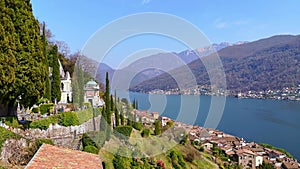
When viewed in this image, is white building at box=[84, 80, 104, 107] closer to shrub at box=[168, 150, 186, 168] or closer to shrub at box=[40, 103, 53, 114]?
shrub at box=[168, 150, 186, 168]

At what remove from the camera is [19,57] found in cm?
827

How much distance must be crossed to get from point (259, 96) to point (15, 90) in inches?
4388

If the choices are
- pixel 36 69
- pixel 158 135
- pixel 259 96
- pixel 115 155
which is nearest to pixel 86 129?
pixel 115 155

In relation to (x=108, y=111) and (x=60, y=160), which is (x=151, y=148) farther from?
(x=60, y=160)

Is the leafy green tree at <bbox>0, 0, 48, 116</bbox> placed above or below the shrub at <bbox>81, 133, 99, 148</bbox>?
above

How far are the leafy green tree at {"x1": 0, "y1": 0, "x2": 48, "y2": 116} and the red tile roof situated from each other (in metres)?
2.35

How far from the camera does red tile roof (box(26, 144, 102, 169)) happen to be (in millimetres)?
5730

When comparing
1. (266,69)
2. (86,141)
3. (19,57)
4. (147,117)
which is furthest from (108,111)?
(266,69)

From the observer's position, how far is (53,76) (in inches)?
685

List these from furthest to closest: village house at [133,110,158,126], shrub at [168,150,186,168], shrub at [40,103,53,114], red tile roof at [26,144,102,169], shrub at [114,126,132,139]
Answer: village house at [133,110,158,126]
shrub at [168,150,186,168]
shrub at [114,126,132,139]
shrub at [40,103,53,114]
red tile roof at [26,144,102,169]

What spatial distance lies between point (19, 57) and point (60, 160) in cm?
370

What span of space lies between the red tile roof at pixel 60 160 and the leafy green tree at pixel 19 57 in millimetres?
2350

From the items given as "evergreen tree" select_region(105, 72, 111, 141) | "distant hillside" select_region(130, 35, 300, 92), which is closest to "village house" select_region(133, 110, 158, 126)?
"evergreen tree" select_region(105, 72, 111, 141)

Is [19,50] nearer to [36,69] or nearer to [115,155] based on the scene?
[36,69]
